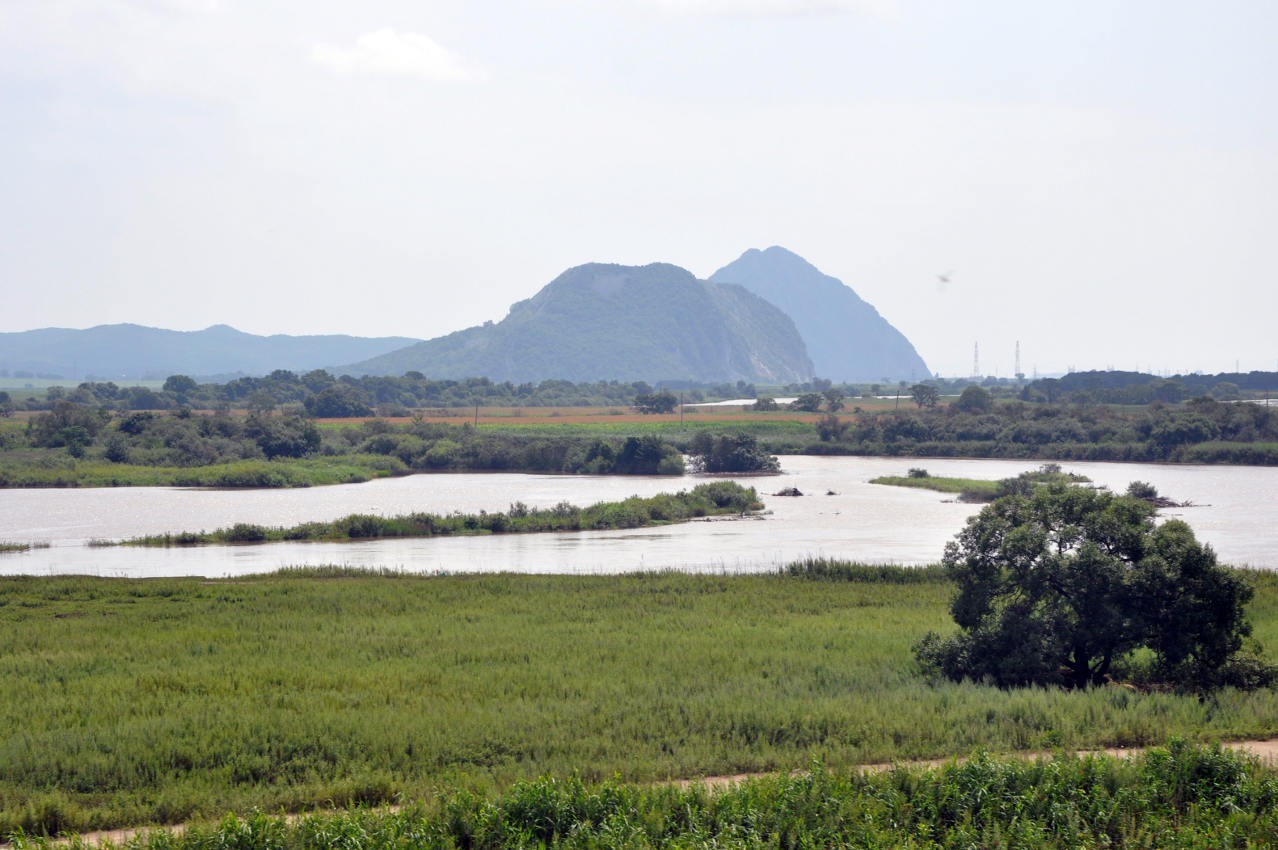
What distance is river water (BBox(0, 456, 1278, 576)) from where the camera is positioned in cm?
3450

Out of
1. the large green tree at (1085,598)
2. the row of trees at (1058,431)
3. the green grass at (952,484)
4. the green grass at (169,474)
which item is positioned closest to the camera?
the large green tree at (1085,598)

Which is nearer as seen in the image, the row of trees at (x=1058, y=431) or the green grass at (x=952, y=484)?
the green grass at (x=952, y=484)

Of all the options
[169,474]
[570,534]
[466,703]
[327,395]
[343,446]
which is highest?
[327,395]

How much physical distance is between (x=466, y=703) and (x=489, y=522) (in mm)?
29045

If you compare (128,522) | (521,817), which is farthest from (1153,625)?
(128,522)

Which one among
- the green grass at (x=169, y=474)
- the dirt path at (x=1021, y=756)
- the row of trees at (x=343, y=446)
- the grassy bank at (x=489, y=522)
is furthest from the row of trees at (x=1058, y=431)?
the dirt path at (x=1021, y=756)

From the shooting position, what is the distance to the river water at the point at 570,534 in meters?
34.5

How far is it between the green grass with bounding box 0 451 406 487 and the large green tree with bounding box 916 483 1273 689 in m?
54.3

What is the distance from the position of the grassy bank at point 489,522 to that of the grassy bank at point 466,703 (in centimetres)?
1612

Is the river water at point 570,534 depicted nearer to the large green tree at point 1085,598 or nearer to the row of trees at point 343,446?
the row of trees at point 343,446

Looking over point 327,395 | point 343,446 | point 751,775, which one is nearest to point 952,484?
point 343,446

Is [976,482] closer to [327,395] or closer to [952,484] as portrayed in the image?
[952,484]

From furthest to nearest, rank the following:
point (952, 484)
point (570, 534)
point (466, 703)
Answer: point (952, 484) < point (570, 534) < point (466, 703)

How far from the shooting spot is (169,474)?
63.1 metres
